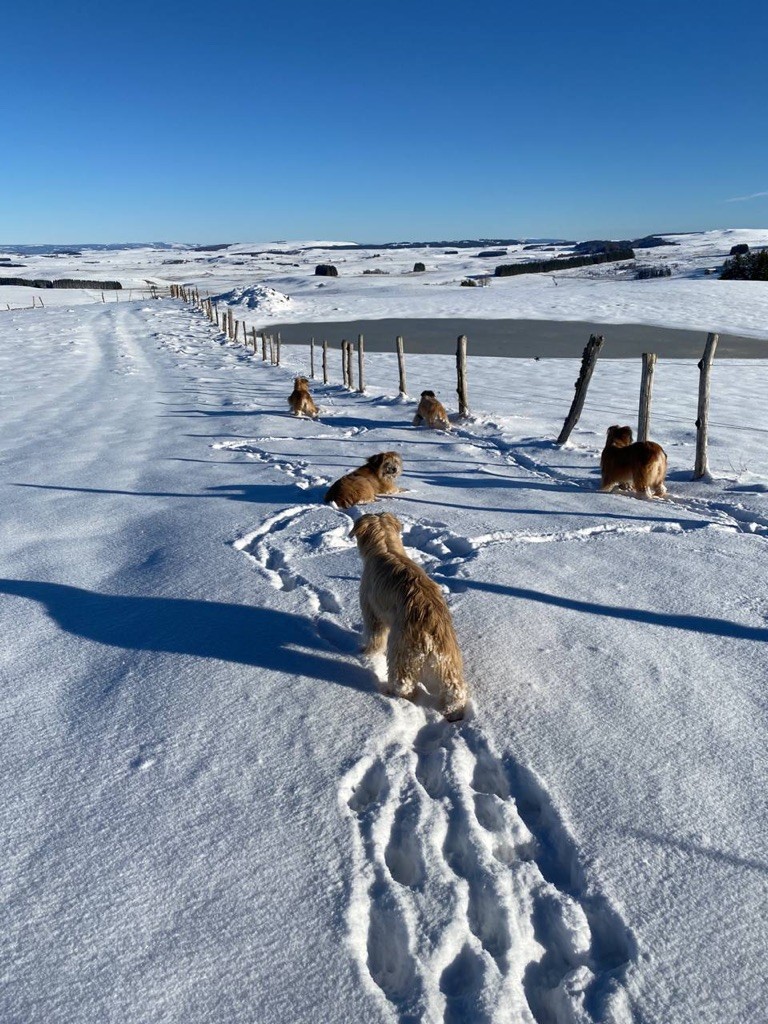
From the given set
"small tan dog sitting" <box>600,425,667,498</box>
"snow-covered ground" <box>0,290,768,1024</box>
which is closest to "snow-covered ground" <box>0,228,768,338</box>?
"small tan dog sitting" <box>600,425,667,498</box>

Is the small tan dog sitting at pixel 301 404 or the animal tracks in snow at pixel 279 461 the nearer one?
the animal tracks in snow at pixel 279 461

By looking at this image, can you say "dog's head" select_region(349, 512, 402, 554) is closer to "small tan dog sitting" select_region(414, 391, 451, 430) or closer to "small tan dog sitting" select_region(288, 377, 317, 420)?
"small tan dog sitting" select_region(414, 391, 451, 430)

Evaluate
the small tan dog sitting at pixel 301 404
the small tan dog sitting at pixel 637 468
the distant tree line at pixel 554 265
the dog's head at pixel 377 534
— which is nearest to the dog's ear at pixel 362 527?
the dog's head at pixel 377 534

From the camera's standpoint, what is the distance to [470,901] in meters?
2.66

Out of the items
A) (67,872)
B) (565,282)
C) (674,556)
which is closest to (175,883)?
(67,872)

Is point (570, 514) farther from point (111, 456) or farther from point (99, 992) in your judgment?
point (111, 456)

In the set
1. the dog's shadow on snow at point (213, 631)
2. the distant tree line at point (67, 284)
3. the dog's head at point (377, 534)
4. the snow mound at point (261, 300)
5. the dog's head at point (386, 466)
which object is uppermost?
the distant tree line at point (67, 284)

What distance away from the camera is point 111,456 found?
33.2 ft

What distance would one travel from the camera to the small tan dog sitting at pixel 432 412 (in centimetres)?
1244

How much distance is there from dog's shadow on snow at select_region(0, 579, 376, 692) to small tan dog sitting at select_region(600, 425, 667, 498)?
4.71 metres

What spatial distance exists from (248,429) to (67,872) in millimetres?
9986

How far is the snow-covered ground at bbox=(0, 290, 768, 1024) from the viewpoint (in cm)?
234

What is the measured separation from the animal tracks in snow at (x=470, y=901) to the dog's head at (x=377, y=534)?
1.28 metres

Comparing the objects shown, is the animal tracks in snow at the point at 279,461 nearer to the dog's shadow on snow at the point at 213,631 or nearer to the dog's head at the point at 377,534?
the dog's shadow on snow at the point at 213,631
